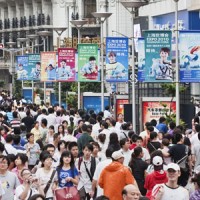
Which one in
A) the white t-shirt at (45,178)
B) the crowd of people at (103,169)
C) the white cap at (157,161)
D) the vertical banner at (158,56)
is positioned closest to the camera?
the crowd of people at (103,169)

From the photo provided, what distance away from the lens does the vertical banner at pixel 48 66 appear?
51969 millimetres

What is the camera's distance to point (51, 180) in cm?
1888

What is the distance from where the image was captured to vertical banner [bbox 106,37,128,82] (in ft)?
127

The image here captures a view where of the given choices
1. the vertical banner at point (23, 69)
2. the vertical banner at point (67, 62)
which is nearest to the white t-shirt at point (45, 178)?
the vertical banner at point (67, 62)

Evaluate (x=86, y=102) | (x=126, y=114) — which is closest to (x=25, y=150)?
(x=126, y=114)

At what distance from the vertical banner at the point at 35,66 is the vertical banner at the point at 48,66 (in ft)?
10.5

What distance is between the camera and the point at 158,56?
32.8 metres

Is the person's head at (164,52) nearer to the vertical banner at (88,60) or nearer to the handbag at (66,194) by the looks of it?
the vertical banner at (88,60)

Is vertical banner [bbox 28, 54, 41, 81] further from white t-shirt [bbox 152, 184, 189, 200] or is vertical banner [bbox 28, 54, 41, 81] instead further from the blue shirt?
white t-shirt [bbox 152, 184, 189, 200]

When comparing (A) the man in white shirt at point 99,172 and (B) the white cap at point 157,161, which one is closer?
(B) the white cap at point 157,161

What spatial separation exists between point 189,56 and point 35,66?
25.3m

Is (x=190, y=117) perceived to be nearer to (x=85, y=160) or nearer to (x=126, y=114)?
(x=126, y=114)

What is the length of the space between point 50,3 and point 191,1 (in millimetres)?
56343

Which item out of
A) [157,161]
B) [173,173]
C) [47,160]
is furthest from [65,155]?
[173,173]
